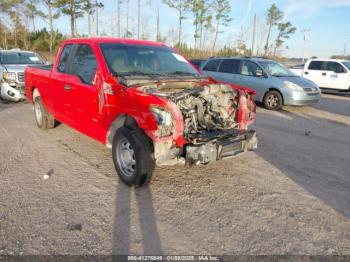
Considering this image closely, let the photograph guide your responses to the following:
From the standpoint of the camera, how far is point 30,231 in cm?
294

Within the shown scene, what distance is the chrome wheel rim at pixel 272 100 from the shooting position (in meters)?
9.88

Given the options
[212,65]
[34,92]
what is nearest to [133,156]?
[34,92]

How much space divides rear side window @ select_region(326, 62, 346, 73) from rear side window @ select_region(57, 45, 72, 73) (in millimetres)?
13929

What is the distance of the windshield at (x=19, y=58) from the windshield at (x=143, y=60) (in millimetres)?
7746

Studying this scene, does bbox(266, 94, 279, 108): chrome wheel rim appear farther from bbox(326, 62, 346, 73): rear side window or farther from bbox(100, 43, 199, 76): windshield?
bbox(326, 62, 346, 73): rear side window

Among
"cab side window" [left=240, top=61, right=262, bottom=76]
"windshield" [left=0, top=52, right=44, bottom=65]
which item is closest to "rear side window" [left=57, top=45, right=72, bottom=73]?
"windshield" [left=0, top=52, right=44, bottom=65]

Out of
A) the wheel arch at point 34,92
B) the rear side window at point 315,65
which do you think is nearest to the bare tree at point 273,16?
the rear side window at point 315,65

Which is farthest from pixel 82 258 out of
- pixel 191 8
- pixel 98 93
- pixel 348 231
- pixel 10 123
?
pixel 191 8

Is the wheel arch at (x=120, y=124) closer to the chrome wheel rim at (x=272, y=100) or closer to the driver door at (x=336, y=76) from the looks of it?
the chrome wheel rim at (x=272, y=100)

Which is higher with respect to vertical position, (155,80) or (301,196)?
(155,80)

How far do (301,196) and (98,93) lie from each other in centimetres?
304

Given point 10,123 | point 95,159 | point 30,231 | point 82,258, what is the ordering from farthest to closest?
point 10,123
point 95,159
point 30,231
point 82,258

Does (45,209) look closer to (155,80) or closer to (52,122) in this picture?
(155,80)

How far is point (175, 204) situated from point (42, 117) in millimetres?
4145
